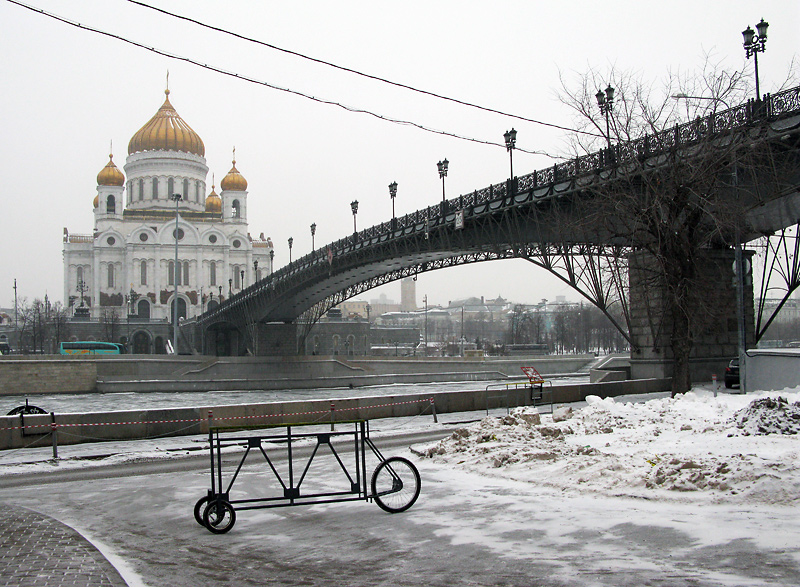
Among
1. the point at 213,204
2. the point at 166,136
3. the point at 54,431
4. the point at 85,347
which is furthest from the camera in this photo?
the point at 213,204

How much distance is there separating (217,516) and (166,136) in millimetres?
128460

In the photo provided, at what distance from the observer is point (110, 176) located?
437 feet

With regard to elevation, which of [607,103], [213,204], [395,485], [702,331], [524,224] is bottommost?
[395,485]

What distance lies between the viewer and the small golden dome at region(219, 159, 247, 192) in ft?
447

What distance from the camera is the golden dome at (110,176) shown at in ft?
436

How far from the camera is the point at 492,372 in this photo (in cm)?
6400

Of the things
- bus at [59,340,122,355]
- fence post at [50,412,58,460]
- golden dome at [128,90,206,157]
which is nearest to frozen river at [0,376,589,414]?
fence post at [50,412,58,460]

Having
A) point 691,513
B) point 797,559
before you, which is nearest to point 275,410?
point 691,513

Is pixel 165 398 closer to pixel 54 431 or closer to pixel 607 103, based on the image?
pixel 54 431

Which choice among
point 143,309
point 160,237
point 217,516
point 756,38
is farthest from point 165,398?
point 160,237

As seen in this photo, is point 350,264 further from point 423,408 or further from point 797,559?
point 797,559

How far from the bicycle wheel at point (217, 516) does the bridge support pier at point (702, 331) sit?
23.8 metres

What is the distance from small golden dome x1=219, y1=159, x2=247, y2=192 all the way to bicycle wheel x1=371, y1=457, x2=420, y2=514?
131 metres

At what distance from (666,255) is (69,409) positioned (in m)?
30.8
